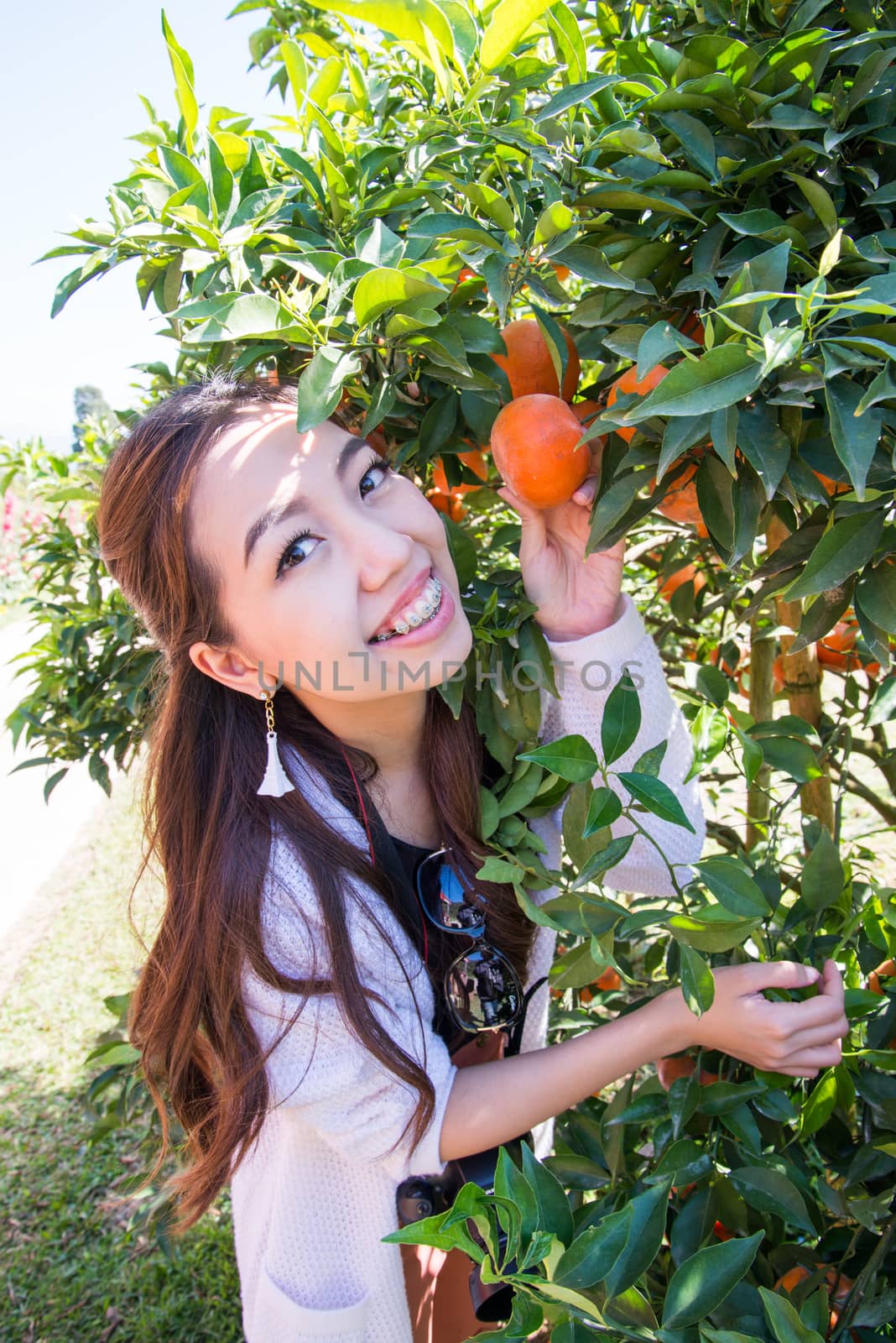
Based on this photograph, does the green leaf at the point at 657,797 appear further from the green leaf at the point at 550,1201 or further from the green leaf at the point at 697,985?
the green leaf at the point at 550,1201

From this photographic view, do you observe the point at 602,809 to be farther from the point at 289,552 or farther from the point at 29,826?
the point at 29,826

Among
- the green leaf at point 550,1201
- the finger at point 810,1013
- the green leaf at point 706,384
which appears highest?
the green leaf at point 706,384

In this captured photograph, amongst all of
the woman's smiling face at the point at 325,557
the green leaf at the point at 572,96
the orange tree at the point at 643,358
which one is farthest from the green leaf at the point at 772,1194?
the green leaf at the point at 572,96

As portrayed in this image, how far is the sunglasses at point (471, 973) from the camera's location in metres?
1.30

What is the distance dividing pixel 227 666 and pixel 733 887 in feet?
2.20

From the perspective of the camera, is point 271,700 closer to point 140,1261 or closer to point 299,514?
point 299,514

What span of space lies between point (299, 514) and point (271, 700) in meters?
0.32

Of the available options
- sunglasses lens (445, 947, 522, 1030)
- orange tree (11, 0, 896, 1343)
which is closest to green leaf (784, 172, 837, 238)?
orange tree (11, 0, 896, 1343)

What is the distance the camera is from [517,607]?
45.4 inches

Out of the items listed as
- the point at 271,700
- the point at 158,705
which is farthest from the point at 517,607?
the point at 158,705

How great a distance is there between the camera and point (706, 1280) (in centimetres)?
74

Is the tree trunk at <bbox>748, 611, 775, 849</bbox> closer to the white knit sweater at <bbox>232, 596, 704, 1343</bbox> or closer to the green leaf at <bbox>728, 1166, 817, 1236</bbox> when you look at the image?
the white knit sweater at <bbox>232, 596, 704, 1343</bbox>

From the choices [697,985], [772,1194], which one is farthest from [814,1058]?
[697,985]

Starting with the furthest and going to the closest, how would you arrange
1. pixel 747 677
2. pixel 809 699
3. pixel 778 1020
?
1. pixel 747 677
2. pixel 809 699
3. pixel 778 1020
